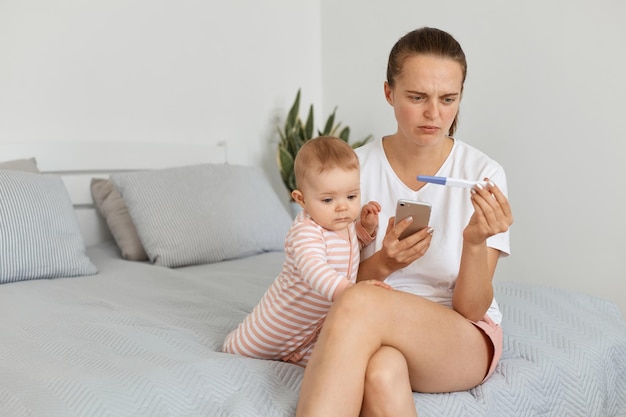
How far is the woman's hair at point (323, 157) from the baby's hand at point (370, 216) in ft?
0.61

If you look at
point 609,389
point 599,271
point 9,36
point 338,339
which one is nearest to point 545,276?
point 599,271

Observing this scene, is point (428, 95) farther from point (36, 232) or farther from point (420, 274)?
point (36, 232)

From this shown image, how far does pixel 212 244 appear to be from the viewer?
2.68m


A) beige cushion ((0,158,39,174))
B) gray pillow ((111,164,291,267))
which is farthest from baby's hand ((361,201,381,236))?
beige cushion ((0,158,39,174))

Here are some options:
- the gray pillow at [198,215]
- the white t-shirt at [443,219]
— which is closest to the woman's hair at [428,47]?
the white t-shirt at [443,219]

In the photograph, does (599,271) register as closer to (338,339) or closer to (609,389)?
(609,389)

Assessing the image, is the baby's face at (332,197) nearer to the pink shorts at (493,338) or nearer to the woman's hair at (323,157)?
the woman's hair at (323,157)

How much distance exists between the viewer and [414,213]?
152 centimetres

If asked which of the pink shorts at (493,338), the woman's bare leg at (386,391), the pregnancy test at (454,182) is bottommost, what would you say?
the pink shorts at (493,338)

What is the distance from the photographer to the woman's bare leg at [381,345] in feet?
4.06

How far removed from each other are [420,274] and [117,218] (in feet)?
5.05

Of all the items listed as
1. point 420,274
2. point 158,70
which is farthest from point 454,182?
point 158,70

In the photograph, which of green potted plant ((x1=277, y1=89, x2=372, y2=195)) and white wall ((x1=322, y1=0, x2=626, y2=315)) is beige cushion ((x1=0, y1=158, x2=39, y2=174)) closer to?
green potted plant ((x1=277, y1=89, x2=372, y2=195))

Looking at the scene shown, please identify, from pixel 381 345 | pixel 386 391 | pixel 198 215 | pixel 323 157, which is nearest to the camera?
pixel 386 391
